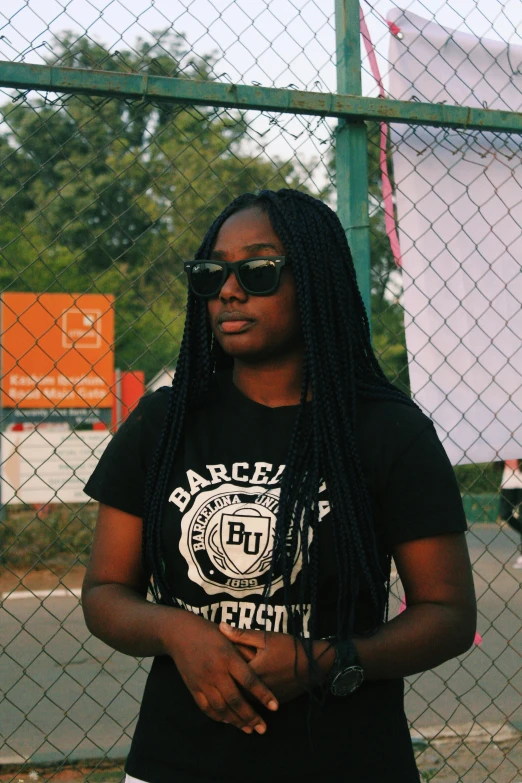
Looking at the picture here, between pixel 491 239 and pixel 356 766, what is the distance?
2.08 metres

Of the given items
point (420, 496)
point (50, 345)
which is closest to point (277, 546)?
point (420, 496)

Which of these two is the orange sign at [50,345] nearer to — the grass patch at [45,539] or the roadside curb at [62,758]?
the grass patch at [45,539]

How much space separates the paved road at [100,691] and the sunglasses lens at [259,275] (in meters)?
1.92

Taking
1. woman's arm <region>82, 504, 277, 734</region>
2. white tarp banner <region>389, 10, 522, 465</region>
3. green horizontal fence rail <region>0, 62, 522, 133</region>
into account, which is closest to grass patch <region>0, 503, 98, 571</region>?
white tarp banner <region>389, 10, 522, 465</region>

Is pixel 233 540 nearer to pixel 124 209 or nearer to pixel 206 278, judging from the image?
pixel 206 278

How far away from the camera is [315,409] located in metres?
1.70

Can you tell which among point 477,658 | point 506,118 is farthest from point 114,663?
point 506,118

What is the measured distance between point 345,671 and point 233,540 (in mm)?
307

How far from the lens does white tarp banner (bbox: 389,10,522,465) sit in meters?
2.99

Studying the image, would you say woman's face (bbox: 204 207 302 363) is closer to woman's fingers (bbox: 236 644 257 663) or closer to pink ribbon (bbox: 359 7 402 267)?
woman's fingers (bbox: 236 644 257 663)

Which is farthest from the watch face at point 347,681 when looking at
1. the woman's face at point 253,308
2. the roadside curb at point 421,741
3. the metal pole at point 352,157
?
the roadside curb at point 421,741

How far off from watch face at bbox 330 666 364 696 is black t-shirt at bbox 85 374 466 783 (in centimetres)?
6

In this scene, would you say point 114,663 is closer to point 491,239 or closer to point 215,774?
point 491,239

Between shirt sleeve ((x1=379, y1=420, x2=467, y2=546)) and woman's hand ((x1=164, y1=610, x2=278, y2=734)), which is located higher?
shirt sleeve ((x1=379, y1=420, x2=467, y2=546))
